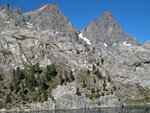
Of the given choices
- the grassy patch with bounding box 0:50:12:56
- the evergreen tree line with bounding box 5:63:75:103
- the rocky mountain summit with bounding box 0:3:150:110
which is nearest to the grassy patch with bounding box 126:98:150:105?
the rocky mountain summit with bounding box 0:3:150:110

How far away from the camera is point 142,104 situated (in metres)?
131

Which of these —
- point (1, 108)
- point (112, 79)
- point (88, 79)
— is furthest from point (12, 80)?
point (112, 79)

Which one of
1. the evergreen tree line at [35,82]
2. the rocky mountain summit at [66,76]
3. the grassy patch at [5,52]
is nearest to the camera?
the evergreen tree line at [35,82]

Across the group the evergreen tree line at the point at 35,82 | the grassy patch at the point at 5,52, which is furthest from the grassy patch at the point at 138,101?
the grassy patch at the point at 5,52

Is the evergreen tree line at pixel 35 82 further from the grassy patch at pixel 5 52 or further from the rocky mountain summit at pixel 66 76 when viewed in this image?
the grassy patch at pixel 5 52

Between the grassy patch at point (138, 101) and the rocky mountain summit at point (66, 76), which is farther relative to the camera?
the grassy patch at point (138, 101)

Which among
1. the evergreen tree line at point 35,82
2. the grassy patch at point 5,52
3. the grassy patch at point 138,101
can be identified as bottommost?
the grassy patch at point 138,101

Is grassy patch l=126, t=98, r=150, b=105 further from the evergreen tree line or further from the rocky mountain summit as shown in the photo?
the evergreen tree line

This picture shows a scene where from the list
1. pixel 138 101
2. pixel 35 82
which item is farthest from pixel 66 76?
pixel 138 101

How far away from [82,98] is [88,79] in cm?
2511

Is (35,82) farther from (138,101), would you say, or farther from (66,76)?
(138,101)

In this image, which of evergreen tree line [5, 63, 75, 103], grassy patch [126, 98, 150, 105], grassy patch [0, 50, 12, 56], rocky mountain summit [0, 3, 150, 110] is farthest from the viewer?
grassy patch [0, 50, 12, 56]

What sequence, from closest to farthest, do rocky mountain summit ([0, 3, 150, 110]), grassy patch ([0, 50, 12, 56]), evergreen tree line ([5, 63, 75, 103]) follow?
evergreen tree line ([5, 63, 75, 103]) < rocky mountain summit ([0, 3, 150, 110]) < grassy patch ([0, 50, 12, 56])

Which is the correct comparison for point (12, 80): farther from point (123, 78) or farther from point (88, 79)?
point (123, 78)
